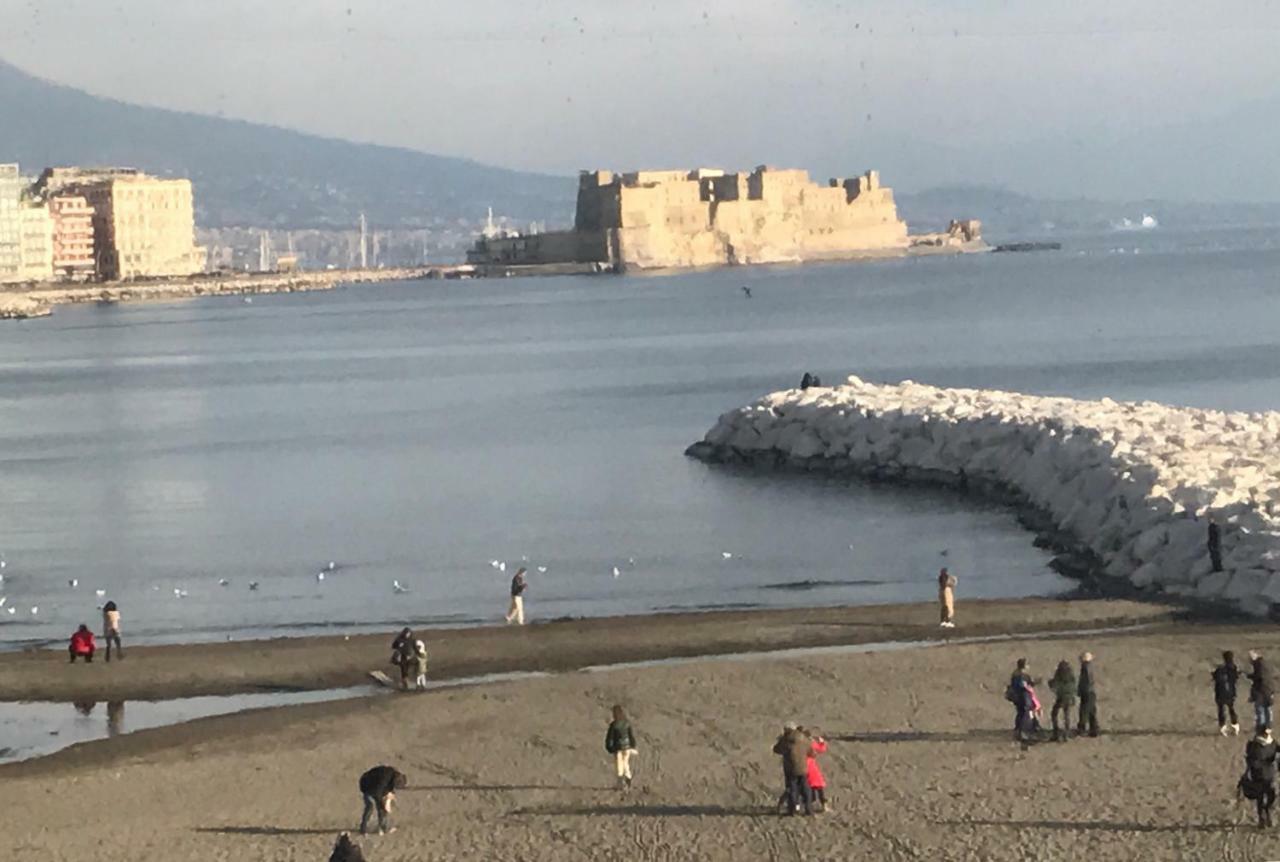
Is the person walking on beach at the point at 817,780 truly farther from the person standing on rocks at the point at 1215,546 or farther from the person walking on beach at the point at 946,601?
the person standing on rocks at the point at 1215,546

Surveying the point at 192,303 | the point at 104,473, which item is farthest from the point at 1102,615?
the point at 192,303

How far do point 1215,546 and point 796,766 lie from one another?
6795mm

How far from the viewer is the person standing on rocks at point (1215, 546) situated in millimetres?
15188

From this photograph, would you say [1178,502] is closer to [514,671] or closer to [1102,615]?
[1102,615]

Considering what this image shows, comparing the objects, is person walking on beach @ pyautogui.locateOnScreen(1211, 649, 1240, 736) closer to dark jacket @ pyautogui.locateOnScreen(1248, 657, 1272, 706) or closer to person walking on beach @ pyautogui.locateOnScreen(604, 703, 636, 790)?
dark jacket @ pyautogui.locateOnScreen(1248, 657, 1272, 706)

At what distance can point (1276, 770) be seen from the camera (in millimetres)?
9031

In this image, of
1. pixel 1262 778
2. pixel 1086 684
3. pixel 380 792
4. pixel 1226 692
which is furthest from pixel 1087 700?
pixel 380 792

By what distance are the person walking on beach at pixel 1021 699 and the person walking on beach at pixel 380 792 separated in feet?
10.1

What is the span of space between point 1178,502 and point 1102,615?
280 centimetres

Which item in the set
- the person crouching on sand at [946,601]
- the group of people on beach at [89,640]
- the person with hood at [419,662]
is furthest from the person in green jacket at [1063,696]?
the group of people on beach at [89,640]

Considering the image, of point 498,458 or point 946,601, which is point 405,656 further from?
point 498,458

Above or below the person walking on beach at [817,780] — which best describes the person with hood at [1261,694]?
above

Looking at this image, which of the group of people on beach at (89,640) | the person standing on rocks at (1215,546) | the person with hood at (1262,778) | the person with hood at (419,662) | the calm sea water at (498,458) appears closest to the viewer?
the person with hood at (1262,778)

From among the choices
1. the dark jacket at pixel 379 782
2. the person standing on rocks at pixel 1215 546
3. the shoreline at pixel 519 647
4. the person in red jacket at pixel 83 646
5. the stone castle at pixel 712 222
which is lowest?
the shoreline at pixel 519 647
